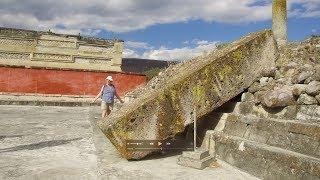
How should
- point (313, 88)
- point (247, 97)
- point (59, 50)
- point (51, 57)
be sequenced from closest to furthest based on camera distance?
point (313, 88) < point (247, 97) < point (51, 57) < point (59, 50)

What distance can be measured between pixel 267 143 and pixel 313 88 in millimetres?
936

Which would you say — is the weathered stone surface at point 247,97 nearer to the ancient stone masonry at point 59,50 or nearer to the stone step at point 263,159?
the stone step at point 263,159

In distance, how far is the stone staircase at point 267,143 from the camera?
4.04 metres

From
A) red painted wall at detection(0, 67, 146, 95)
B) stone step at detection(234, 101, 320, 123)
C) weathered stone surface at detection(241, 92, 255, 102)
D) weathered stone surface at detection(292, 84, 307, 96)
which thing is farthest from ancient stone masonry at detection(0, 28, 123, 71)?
weathered stone surface at detection(292, 84, 307, 96)

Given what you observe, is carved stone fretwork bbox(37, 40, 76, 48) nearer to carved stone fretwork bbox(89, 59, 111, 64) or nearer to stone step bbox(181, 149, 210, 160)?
carved stone fretwork bbox(89, 59, 111, 64)

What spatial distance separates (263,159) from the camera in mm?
4461

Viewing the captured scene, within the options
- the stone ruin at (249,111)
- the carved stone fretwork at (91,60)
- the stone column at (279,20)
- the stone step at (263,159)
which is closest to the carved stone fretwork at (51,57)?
the carved stone fretwork at (91,60)

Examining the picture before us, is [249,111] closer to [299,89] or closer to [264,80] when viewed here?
[264,80]

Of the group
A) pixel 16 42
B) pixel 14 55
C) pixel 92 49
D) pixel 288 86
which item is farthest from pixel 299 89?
pixel 16 42

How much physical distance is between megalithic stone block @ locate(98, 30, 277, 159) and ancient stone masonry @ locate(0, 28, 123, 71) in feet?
89.1

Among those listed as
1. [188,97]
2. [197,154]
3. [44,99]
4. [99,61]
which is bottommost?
[197,154]

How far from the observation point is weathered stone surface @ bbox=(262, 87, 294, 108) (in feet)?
16.4

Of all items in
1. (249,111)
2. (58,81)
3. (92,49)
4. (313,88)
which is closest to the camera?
(313,88)

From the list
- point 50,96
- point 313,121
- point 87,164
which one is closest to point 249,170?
point 313,121
